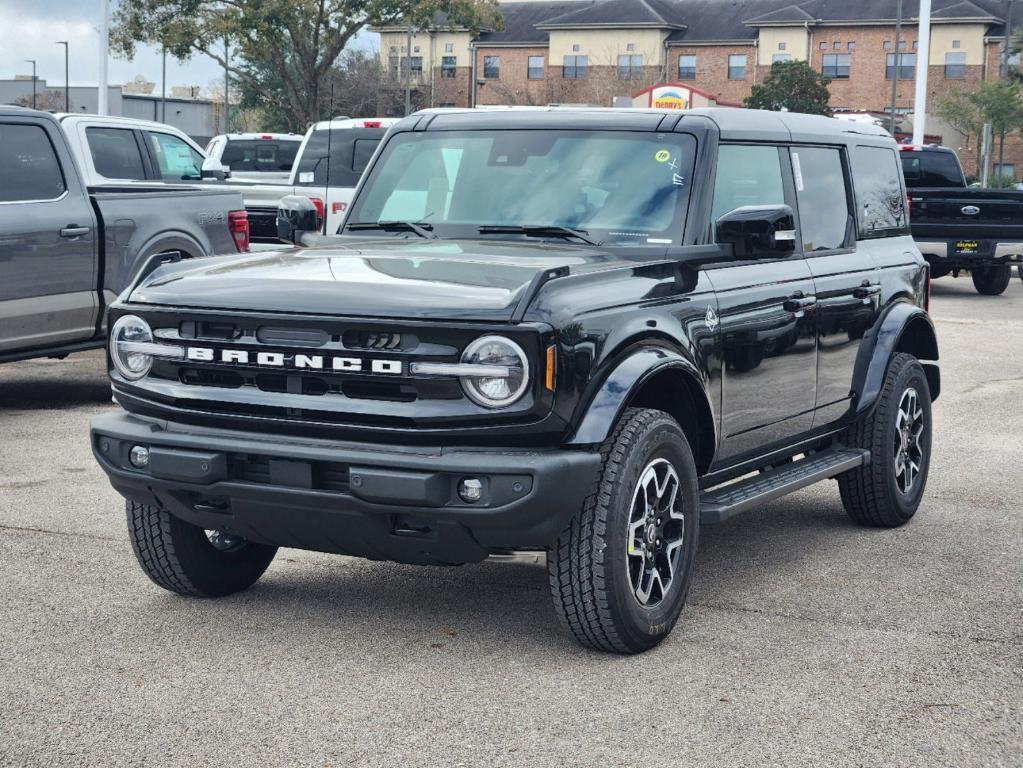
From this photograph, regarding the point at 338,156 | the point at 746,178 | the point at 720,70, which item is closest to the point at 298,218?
the point at 746,178

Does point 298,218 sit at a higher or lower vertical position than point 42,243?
higher

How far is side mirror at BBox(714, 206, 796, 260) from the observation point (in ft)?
18.0

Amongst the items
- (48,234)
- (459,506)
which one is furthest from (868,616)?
(48,234)

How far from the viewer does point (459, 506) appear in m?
4.54

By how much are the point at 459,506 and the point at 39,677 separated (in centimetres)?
144

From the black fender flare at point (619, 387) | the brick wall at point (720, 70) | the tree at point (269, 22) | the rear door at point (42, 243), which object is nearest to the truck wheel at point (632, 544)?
the black fender flare at point (619, 387)

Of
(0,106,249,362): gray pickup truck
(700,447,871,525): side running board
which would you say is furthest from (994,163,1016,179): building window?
(700,447,871,525): side running board

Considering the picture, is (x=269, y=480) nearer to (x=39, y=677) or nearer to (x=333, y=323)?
(x=333, y=323)

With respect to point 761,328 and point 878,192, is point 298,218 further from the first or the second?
point 878,192

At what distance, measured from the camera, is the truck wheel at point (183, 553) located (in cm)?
546

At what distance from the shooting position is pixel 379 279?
4.86 metres

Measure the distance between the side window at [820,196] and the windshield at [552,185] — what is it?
90cm

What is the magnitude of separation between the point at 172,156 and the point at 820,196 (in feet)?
30.2

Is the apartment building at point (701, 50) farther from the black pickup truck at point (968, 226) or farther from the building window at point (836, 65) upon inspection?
the black pickup truck at point (968, 226)
